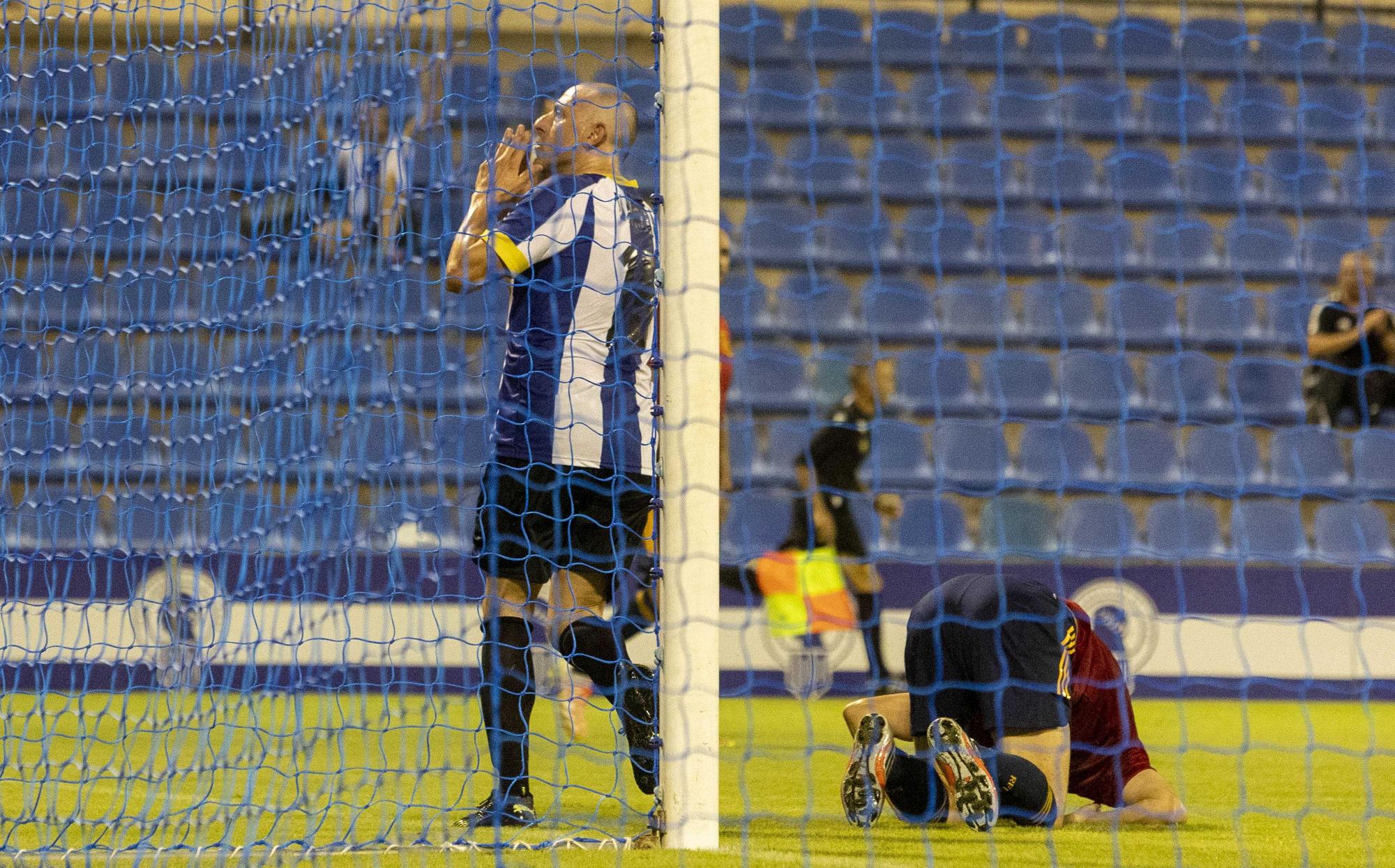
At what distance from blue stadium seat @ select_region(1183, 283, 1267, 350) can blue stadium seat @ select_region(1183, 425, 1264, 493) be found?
0.54 m

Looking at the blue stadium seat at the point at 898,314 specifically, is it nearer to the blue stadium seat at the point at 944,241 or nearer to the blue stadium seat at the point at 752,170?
the blue stadium seat at the point at 944,241

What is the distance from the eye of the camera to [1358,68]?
9.73 meters

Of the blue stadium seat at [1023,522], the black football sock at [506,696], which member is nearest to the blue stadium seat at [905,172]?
the blue stadium seat at [1023,522]

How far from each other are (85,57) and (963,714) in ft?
23.4

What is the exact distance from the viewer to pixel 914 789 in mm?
3594

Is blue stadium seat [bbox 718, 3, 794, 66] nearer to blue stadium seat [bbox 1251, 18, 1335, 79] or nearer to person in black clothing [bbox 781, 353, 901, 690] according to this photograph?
person in black clothing [bbox 781, 353, 901, 690]

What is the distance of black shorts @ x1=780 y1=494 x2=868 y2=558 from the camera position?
770cm

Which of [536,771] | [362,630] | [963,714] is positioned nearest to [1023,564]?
[362,630]

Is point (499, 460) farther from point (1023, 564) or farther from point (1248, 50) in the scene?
point (1248, 50)

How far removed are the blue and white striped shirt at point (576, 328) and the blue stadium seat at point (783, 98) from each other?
5866 millimetres

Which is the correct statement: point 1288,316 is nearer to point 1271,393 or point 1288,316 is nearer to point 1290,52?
point 1271,393

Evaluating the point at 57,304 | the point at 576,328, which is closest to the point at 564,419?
the point at 576,328

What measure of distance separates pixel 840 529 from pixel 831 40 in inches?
143

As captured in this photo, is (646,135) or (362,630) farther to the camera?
(646,135)
